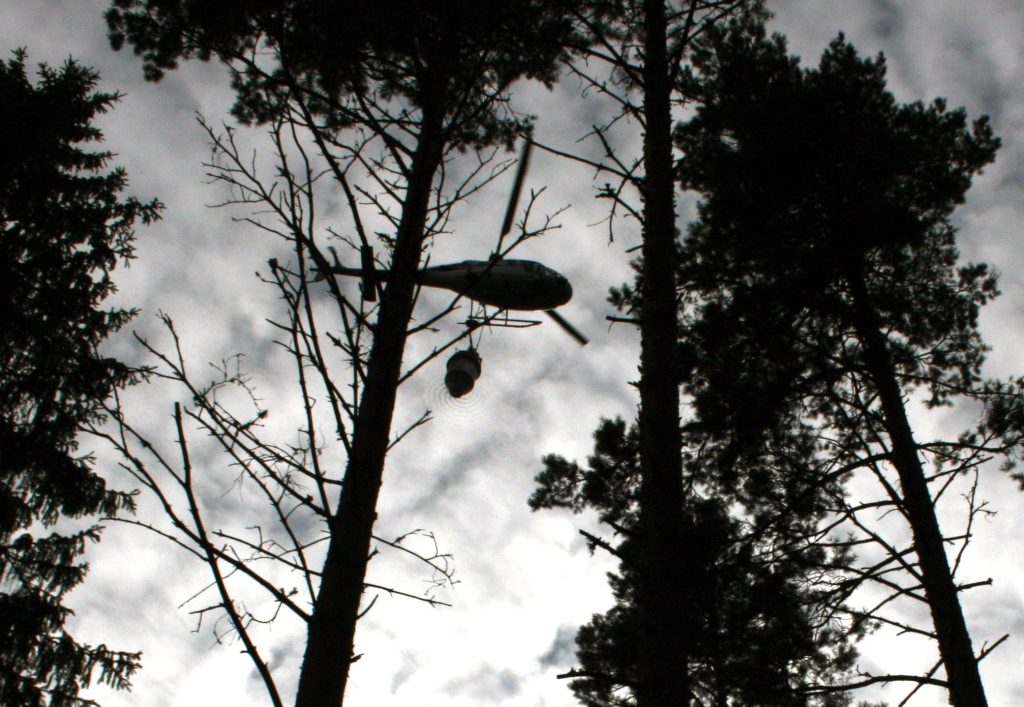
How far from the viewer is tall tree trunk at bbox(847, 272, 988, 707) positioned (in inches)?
226

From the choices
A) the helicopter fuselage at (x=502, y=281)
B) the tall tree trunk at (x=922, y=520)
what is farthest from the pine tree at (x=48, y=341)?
the tall tree trunk at (x=922, y=520)

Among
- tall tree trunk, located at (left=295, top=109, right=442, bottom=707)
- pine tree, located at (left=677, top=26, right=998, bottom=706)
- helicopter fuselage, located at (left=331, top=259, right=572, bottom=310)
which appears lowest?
tall tree trunk, located at (left=295, top=109, right=442, bottom=707)

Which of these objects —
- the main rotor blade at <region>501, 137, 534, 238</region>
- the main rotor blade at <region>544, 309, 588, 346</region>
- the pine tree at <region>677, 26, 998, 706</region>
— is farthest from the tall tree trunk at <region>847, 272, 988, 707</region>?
the main rotor blade at <region>501, 137, 534, 238</region>

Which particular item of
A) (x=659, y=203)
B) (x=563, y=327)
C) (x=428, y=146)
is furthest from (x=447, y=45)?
(x=563, y=327)

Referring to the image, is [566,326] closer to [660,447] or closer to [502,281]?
[502,281]

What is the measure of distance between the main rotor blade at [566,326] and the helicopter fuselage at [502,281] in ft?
0.37

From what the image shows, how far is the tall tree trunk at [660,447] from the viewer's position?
288 centimetres

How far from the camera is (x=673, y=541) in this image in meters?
3.15

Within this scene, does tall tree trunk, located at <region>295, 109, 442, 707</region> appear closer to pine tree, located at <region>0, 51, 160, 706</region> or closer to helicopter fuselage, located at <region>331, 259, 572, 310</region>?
helicopter fuselage, located at <region>331, 259, 572, 310</region>

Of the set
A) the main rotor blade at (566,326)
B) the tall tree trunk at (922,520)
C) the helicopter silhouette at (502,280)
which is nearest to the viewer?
the helicopter silhouette at (502,280)

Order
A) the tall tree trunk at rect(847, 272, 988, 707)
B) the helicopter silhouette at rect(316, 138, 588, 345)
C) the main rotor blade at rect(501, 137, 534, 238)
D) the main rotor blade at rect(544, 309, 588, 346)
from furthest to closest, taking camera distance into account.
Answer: the tall tree trunk at rect(847, 272, 988, 707) → the main rotor blade at rect(544, 309, 588, 346) → the helicopter silhouette at rect(316, 138, 588, 345) → the main rotor blade at rect(501, 137, 534, 238)

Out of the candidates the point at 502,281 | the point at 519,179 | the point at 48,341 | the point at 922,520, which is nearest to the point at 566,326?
the point at 502,281

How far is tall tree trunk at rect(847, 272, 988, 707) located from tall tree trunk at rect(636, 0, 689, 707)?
3872 millimetres

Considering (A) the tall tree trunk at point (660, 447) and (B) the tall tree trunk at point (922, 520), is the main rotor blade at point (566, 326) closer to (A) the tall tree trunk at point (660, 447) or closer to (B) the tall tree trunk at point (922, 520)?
(A) the tall tree trunk at point (660, 447)
